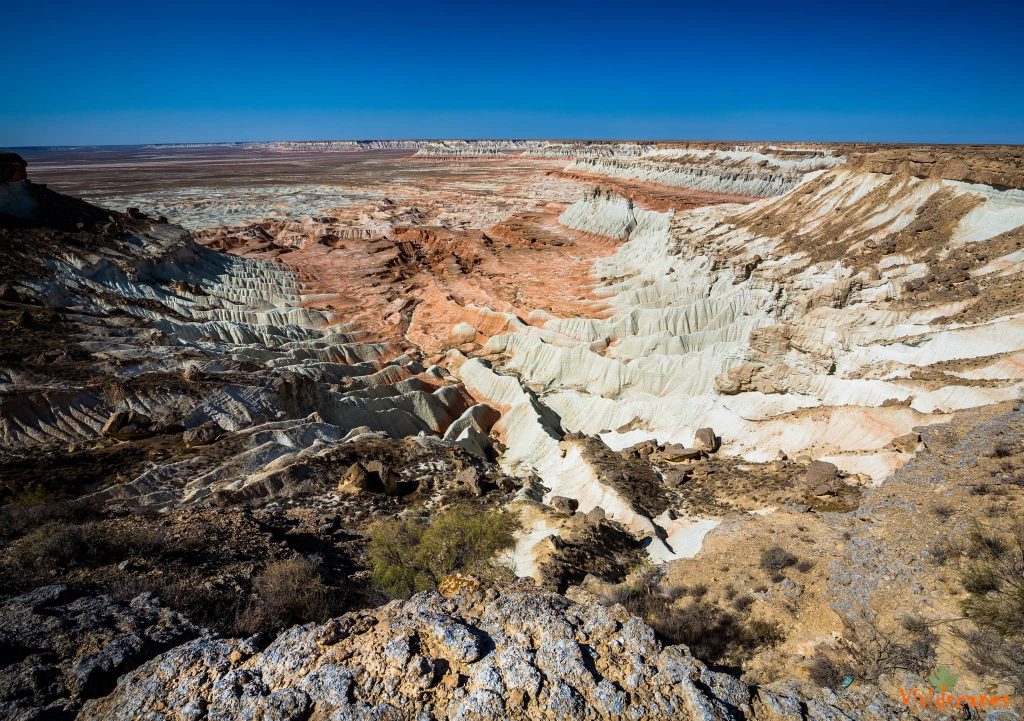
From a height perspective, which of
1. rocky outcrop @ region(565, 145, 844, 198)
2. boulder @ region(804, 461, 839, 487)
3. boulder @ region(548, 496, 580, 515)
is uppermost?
rocky outcrop @ region(565, 145, 844, 198)

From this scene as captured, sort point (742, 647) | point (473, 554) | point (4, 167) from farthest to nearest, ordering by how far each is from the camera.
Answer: point (4, 167)
point (473, 554)
point (742, 647)

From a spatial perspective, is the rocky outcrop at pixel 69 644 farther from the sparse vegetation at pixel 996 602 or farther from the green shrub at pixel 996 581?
the green shrub at pixel 996 581

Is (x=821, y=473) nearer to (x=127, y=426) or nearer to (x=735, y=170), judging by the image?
(x=127, y=426)

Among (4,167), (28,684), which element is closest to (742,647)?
(28,684)

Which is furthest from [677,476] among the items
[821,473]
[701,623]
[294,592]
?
[294,592]

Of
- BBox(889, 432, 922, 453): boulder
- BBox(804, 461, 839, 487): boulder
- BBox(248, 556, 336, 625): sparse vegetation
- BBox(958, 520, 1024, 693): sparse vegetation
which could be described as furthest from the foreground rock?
BBox(889, 432, 922, 453): boulder

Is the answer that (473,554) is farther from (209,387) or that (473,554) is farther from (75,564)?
(209,387)

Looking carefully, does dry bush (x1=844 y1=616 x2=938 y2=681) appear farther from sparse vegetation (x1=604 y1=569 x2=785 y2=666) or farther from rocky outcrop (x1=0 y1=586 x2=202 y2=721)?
rocky outcrop (x1=0 y1=586 x2=202 y2=721)
